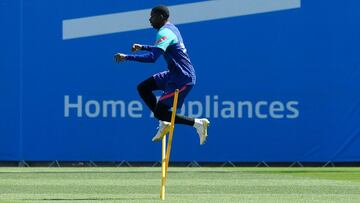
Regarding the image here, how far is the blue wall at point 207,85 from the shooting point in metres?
18.1

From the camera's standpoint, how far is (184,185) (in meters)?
13.5

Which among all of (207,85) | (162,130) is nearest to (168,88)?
(162,130)

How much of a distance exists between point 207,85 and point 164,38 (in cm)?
702

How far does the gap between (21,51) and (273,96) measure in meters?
4.42

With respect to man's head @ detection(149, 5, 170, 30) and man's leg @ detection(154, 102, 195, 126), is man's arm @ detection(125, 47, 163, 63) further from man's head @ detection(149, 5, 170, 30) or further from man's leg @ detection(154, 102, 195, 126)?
man's leg @ detection(154, 102, 195, 126)

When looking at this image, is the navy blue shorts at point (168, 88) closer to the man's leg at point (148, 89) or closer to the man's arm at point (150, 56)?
the man's leg at point (148, 89)

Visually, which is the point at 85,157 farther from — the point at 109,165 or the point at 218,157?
the point at 218,157

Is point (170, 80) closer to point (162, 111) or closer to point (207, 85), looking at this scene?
point (162, 111)

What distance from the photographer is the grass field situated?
37.3ft

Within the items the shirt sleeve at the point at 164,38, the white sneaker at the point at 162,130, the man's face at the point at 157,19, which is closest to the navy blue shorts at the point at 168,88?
the white sneaker at the point at 162,130

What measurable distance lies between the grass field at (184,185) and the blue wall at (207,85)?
2.47 ft

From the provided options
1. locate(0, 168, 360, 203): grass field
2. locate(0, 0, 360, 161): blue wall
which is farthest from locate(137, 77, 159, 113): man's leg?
locate(0, 0, 360, 161): blue wall

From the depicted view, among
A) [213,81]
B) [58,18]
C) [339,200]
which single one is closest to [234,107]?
[213,81]

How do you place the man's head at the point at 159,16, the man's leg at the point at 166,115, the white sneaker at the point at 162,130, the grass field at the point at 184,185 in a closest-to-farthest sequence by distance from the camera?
the grass field at the point at 184,185 → the man's head at the point at 159,16 → the man's leg at the point at 166,115 → the white sneaker at the point at 162,130
